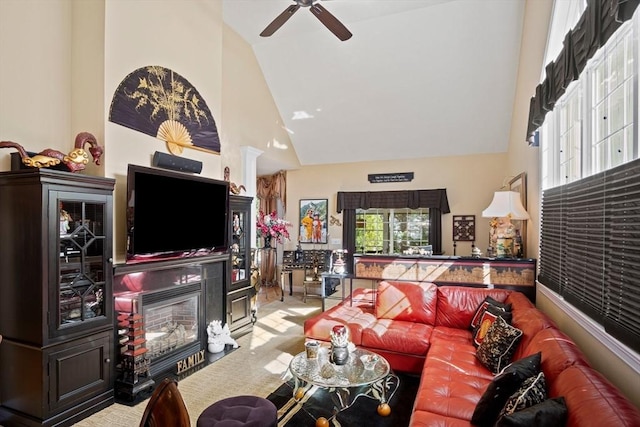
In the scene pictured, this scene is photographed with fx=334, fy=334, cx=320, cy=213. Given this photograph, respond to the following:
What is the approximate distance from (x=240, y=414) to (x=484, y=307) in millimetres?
2648

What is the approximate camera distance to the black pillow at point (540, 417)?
1.39 meters

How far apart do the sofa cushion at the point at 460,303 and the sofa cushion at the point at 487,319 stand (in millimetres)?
420

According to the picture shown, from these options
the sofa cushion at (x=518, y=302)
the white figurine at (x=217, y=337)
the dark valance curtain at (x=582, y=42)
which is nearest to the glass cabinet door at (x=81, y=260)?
the white figurine at (x=217, y=337)

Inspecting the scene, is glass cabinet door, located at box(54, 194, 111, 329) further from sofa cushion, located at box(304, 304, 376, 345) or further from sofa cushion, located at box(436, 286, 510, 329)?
sofa cushion, located at box(436, 286, 510, 329)

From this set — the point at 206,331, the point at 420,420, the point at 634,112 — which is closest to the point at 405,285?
the point at 420,420

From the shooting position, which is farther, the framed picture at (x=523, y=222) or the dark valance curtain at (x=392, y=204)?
the dark valance curtain at (x=392, y=204)

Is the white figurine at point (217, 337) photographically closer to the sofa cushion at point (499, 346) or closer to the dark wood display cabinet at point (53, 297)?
the dark wood display cabinet at point (53, 297)

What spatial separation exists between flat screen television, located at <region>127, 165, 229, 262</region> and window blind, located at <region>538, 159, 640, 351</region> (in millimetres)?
3528

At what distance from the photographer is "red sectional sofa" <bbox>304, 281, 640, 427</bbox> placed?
1.47 metres

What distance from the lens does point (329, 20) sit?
3486 mm

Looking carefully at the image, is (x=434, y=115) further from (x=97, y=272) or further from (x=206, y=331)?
(x=97, y=272)

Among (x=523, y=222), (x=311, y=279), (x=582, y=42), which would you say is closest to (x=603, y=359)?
(x=582, y=42)

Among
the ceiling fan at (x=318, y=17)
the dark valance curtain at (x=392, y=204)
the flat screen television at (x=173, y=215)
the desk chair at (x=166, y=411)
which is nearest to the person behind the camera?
the desk chair at (x=166, y=411)

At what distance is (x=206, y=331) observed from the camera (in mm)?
4070
